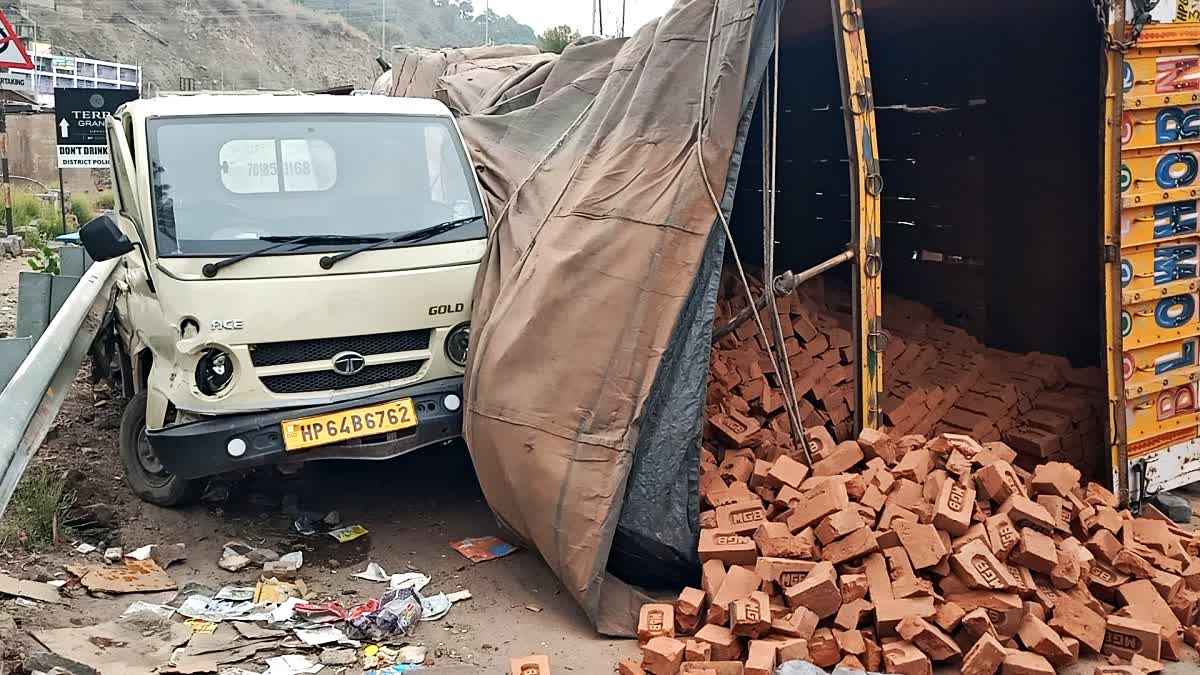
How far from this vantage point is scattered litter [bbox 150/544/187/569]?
565cm

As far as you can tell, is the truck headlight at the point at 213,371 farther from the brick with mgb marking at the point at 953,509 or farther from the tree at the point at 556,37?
the tree at the point at 556,37

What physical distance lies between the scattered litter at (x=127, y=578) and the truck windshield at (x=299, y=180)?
163 centimetres

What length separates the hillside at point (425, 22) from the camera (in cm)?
7406

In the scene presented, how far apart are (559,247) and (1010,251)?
4.01m

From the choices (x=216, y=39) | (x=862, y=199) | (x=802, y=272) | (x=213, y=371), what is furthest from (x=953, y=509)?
(x=216, y=39)

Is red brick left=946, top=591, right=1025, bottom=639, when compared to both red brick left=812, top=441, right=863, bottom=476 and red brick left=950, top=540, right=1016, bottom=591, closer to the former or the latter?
red brick left=950, top=540, right=1016, bottom=591

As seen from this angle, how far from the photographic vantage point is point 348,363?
5750 millimetres

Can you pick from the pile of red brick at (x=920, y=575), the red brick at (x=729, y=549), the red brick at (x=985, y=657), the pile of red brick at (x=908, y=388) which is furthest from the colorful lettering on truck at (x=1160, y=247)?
the red brick at (x=729, y=549)

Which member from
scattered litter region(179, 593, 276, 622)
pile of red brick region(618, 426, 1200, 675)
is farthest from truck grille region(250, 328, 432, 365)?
pile of red brick region(618, 426, 1200, 675)

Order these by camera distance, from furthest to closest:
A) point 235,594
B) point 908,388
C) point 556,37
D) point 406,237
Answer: point 556,37 → point 908,388 → point 406,237 → point 235,594

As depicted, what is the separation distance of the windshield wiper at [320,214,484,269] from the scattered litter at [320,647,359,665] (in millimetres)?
2066

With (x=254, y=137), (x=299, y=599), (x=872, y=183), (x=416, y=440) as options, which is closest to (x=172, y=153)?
(x=254, y=137)

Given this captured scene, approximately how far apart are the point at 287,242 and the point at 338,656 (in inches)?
90.2

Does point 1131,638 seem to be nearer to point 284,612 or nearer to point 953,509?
point 953,509
